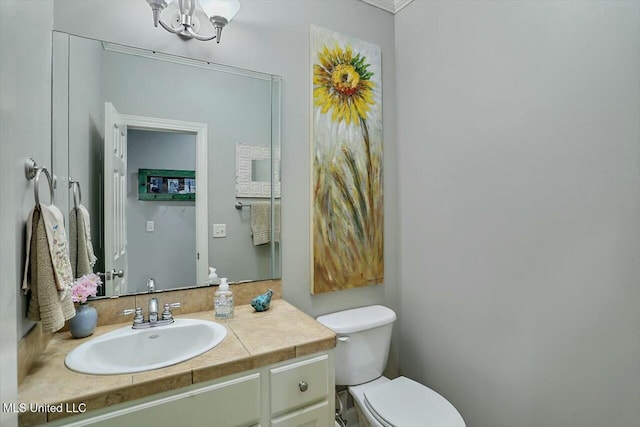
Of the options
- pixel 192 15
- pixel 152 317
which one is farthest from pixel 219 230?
pixel 192 15

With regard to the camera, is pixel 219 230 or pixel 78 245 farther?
pixel 219 230

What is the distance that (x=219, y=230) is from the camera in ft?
5.03

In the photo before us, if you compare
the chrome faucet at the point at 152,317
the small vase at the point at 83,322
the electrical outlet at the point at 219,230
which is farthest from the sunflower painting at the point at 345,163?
the small vase at the point at 83,322

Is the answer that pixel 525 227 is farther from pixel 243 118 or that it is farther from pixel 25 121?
pixel 25 121

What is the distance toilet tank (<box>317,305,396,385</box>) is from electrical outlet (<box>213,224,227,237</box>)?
2.19ft

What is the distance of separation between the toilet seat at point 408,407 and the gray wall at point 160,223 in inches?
39.1

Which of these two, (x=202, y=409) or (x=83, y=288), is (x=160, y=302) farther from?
(x=202, y=409)

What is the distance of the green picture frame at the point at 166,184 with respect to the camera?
1376 millimetres

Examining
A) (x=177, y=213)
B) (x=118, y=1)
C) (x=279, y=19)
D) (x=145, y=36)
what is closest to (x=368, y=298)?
(x=177, y=213)

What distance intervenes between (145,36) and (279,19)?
65cm

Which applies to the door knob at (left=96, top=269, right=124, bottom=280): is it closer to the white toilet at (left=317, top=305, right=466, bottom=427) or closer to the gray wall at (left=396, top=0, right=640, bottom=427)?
the white toilet at (left=317, top=305, right=466, bottom=427)

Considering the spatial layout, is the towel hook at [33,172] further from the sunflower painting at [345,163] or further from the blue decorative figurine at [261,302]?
the sunflower painting at [345,163]

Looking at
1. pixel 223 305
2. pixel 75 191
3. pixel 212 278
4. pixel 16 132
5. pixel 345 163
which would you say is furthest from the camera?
pixel 345 163

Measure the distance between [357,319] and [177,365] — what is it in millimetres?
967
